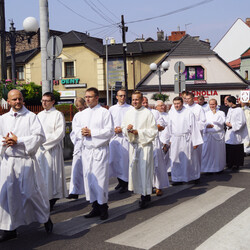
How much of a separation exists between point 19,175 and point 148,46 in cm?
3629

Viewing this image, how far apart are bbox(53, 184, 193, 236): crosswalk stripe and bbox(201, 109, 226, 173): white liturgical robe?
2601 millimetres

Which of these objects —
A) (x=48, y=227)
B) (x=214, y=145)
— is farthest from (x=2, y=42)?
(x=48, y=227)

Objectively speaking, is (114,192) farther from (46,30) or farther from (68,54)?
(68,54)

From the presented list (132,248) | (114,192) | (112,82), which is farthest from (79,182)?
(112,82)

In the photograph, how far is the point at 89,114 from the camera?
19.9 ft

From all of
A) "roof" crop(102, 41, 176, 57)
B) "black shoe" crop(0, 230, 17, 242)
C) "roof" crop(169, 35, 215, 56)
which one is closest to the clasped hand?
"black shoe" crop(0, 230, 17, 242)

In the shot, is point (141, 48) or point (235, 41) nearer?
point (141, 48)

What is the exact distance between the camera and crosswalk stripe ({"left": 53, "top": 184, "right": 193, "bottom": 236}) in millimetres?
5381

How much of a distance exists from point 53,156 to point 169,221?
2117 mm

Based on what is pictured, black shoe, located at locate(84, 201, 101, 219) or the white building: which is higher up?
the white building

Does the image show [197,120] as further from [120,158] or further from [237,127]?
[120,158]

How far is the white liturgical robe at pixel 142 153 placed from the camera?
6598mm

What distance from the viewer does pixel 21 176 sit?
4.98 m

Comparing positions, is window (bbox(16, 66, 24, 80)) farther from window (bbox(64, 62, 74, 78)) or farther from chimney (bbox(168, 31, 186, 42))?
chimney (bbox(168, 31, 186, 42))
